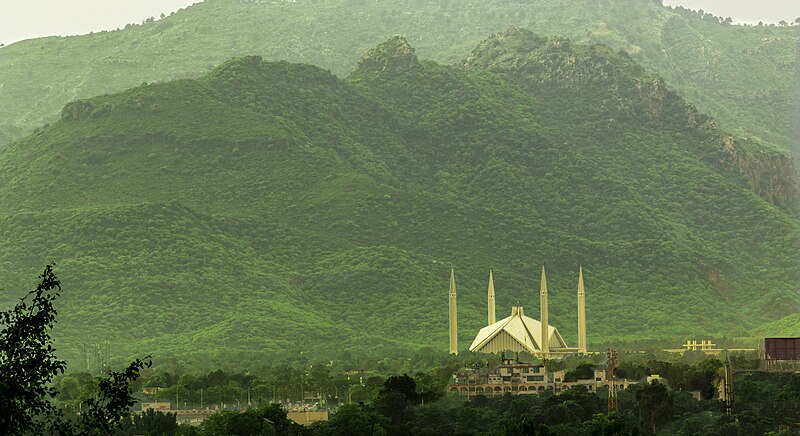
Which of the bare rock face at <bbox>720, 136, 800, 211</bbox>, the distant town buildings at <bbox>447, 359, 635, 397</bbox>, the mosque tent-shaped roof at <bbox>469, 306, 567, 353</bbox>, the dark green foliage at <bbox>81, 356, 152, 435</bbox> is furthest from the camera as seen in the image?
the bare rock face at <bbox>720, 136, 800, 211</bbox>

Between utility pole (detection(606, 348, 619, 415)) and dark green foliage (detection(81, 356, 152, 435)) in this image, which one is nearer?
dark green foliage (detection(81, 356, 152, 435))

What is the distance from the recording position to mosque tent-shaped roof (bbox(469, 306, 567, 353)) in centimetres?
12594

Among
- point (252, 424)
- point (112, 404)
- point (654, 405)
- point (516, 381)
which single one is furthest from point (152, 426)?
point (112, 404)

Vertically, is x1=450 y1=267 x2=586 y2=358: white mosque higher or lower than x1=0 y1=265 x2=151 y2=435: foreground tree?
higher

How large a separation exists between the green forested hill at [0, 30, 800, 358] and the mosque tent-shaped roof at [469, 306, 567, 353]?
7.22 meters

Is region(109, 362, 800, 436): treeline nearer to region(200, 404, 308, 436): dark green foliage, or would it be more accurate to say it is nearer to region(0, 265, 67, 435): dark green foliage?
region(200, 404, 308, 436): dark green foliage

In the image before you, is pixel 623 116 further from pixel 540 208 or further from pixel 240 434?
pixel 240 434

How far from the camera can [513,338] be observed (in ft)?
412

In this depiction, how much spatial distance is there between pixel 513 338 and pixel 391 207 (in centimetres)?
3429

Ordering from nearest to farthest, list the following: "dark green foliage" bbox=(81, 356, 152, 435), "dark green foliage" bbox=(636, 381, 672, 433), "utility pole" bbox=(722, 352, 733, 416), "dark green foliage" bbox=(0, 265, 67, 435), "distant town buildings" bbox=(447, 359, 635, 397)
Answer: "dark green foliage" bbox=(0, 265, 67, 435) < "dark green foliage" bbox=(81, 356, 152, 435) < "dark green foliage" bbox=(636, 381, 672, 433) < "utility pole" bbox=(722, 352, 733, 416) < "distant town buildings" bbox=(447, 359, 635, 397)

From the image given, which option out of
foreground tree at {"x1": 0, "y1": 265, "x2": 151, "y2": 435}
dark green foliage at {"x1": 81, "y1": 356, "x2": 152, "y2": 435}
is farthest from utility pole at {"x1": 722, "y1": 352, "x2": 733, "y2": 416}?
foreground tree at {"x1": 0, "y1": 265, "x2": 151, "y2": 435}

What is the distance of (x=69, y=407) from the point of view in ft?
299

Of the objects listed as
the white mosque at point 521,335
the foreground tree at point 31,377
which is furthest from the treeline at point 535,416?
the foreground tree at point 31,377

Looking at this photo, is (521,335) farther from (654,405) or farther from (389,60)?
(389,60)
